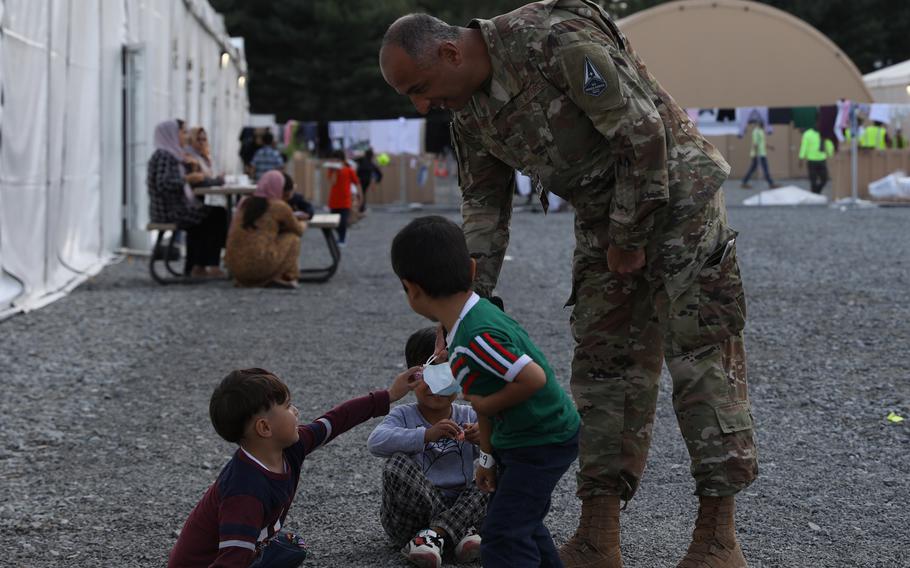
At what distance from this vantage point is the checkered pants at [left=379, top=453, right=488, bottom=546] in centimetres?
370

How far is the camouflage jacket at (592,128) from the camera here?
313 cm

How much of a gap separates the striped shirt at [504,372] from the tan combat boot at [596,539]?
606 millimetres

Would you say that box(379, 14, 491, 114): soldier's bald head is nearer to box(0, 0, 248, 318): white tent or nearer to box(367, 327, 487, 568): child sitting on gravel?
box(367, 327, 487, 568): child sitting on gravel

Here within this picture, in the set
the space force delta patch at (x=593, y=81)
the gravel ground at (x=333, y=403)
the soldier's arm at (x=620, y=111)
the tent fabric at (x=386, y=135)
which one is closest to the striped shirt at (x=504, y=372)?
the soldier's arm at (x=620, y=111)

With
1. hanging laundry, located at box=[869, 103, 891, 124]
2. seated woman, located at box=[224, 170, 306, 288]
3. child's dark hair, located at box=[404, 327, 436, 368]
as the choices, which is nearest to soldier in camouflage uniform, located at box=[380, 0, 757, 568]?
child's dark hair, located at box=[404, 327, 436, 368]

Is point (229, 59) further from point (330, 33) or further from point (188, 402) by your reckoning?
point (188, 402)

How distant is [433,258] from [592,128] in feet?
2.15

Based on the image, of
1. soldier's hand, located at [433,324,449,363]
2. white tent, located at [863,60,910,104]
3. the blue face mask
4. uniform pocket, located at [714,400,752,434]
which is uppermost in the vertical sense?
white tent, located at [863,60,910,104]

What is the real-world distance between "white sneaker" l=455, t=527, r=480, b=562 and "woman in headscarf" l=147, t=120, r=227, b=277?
8.50 m

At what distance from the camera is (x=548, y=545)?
3.07 m

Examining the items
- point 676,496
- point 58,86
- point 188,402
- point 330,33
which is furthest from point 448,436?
point 330,33

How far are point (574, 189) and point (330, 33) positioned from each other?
147ft

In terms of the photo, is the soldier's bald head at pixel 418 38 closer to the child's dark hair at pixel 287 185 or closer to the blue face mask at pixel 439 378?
the blue face mask at pixel 439 378

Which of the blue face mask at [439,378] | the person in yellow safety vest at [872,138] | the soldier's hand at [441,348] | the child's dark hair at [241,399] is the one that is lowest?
the child's dark hair at [241,399]
